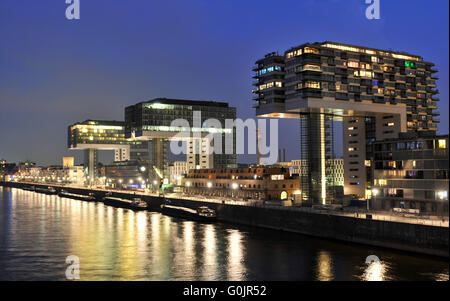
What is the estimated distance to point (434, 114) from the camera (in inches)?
5753

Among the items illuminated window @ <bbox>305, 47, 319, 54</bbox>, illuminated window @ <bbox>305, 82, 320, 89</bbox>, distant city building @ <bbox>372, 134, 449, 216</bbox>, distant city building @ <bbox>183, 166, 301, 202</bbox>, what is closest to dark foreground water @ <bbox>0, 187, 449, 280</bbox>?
distant city building @ <bbox>372, 134, 449, 216</bbox>

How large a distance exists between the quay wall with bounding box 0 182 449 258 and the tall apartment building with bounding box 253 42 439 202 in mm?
30574

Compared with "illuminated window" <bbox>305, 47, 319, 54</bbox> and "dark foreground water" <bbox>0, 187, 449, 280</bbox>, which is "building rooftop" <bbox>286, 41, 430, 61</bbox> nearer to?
"illuminated window" <bbox>305, 47, 319, 54</bbox>

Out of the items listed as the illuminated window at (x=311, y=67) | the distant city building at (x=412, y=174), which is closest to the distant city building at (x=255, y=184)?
the illuminated window at (x=311, y=67)

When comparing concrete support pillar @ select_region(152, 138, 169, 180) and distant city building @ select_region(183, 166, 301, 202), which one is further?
concrete support pillar @ select_region(152, 138, 169, 180)

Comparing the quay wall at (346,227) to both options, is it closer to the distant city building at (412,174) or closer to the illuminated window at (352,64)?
the distant city building at (412,174)

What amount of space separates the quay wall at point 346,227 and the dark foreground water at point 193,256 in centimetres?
185

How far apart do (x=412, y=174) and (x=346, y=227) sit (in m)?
19.5

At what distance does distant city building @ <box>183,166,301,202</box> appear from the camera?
128 meters

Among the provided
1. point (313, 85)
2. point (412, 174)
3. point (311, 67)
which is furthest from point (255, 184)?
point (412, 174)

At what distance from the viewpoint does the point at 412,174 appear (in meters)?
83.6

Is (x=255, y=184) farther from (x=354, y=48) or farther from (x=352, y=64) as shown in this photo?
(x=354, y=48)

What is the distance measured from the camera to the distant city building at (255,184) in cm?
12812
